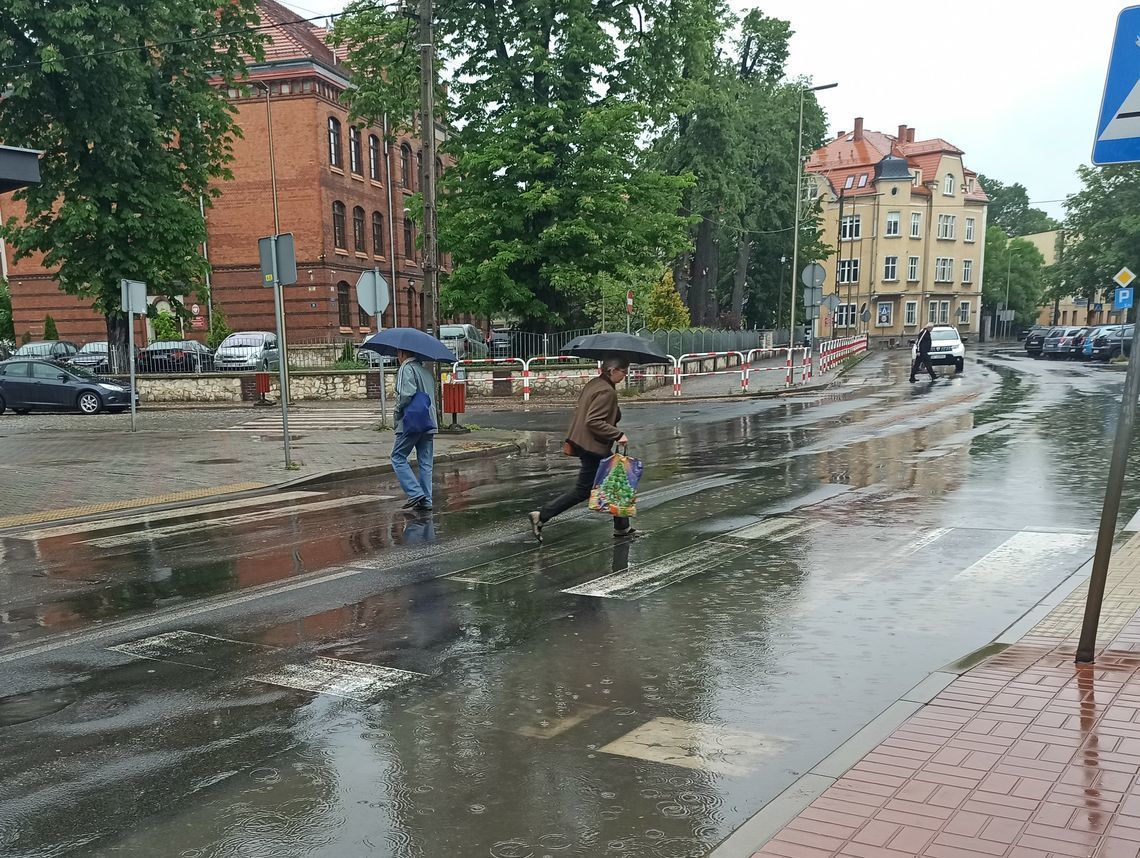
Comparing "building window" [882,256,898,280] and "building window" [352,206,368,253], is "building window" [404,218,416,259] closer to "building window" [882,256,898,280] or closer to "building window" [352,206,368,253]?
"building window" [352,206,368,253]

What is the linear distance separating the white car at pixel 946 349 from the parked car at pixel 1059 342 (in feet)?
58.2

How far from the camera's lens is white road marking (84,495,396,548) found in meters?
9.12

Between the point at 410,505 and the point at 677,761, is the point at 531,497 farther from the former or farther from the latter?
the point at 677,761

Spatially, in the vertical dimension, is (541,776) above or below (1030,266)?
below

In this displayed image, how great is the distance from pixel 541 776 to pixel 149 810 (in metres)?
1.53

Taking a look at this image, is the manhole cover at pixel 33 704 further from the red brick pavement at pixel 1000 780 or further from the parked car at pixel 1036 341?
the parked car at pixel 1036 341

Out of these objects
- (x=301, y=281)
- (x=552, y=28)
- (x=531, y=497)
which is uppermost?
(x=552, y=28)

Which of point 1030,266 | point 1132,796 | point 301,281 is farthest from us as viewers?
point 1030,266

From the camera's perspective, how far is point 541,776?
155 inches

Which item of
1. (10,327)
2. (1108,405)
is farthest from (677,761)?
(10,327)

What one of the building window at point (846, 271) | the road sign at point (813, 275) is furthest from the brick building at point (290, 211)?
the building window at point (846, 271)

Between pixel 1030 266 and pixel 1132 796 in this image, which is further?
pixel 1030 266

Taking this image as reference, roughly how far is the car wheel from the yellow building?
67.9m

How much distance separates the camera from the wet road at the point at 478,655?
3.66 meters
